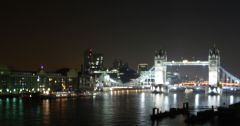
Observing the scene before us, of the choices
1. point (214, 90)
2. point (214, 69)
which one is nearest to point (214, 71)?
point (214, 69)

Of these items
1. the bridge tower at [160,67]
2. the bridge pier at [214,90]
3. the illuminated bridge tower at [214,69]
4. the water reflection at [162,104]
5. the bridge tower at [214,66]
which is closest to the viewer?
the water reflection at [162,104]

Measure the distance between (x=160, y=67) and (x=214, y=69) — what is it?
52.7 ft

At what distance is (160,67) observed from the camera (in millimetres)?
136750

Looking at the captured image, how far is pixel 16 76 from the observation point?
8256 cm

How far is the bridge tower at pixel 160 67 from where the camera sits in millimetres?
132375

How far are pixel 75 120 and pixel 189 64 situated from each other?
8384 centimetres

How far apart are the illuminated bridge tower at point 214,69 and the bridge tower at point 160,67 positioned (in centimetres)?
1237

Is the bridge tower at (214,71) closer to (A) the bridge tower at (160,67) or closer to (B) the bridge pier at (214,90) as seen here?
(B) the bridge pier at (214,90)

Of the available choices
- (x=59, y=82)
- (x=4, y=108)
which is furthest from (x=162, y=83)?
(x=4, y=108)

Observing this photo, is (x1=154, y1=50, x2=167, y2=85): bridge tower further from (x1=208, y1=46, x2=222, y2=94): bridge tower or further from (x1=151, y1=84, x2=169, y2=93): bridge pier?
(x1=208, y1=46, x2=222, y2=94): bridge tower

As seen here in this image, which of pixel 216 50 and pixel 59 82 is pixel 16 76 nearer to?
pixel 59 82

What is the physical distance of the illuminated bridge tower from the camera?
118338 millimetres

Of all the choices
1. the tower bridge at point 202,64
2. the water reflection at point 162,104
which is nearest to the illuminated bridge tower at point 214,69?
the tower bridge at point 202,64

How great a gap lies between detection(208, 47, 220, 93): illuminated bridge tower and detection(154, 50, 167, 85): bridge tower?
40.6 ft
